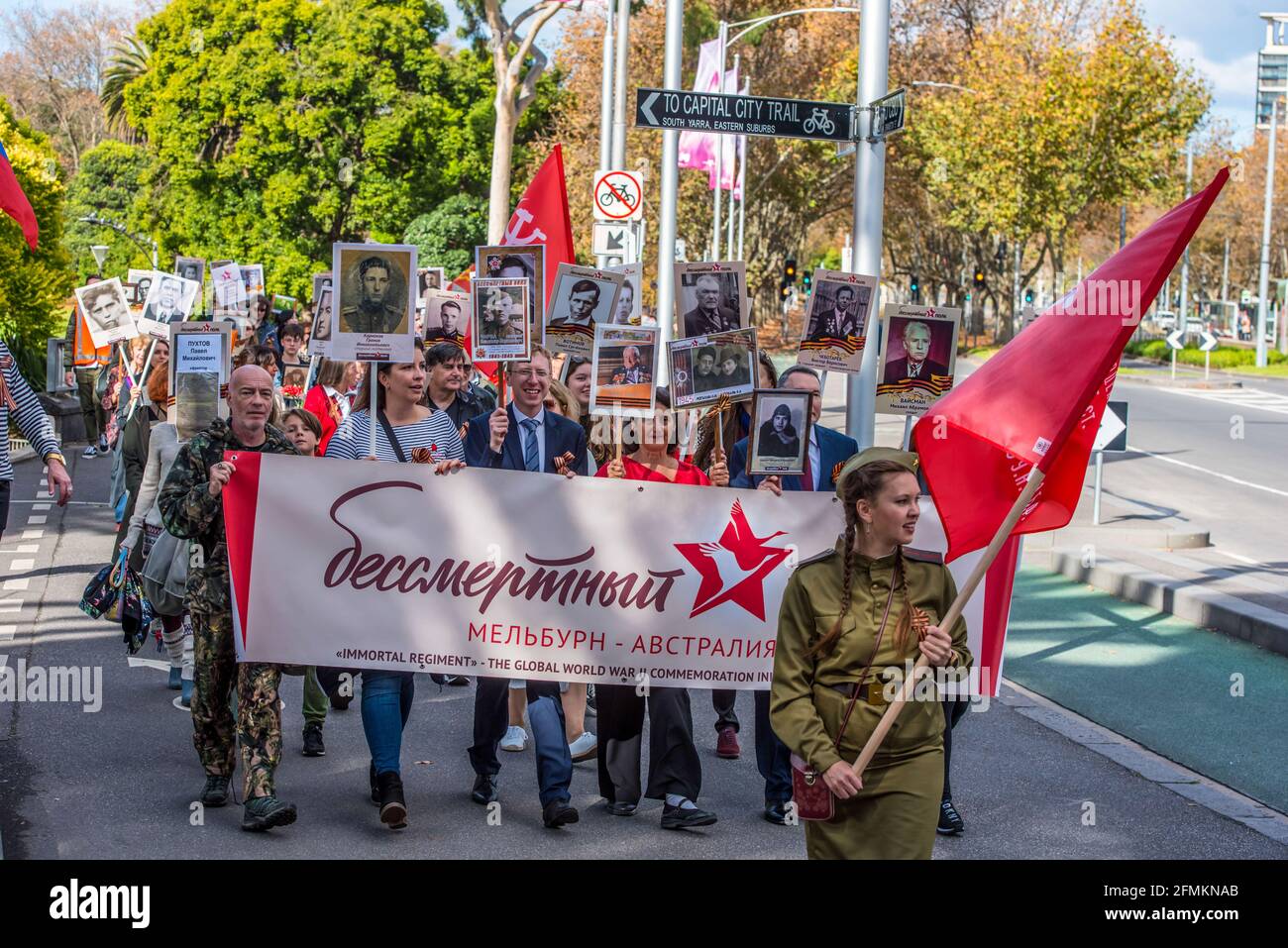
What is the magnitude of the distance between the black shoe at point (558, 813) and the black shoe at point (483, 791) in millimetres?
444

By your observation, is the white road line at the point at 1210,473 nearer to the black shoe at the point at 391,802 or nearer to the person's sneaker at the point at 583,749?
the person's sneaker at the point at 583,749

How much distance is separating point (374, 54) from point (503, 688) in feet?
162

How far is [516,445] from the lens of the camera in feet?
23.8

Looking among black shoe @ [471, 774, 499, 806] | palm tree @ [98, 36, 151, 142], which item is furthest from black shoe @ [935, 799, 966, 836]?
palm tree @ [98, 36, 151, 142]

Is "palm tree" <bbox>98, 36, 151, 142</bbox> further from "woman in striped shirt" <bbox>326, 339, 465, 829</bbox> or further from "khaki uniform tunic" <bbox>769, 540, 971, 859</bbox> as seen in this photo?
"khaki uniform tunic" <bbox>769, 540, 971, 859</bbox>

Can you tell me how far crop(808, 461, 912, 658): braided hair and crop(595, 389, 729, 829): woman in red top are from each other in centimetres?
233

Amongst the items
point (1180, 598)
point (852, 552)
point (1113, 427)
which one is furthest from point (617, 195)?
point (852, 552)

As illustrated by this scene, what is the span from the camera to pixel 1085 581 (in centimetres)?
1295

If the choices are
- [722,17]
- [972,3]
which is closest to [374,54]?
[722,17]

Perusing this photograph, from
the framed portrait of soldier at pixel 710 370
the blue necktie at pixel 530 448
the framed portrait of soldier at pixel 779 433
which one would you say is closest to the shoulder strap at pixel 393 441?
the blue necktie at pixel 530 448

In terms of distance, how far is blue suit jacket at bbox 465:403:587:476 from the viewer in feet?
23.6

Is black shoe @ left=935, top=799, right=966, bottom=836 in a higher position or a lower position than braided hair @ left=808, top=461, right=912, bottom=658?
lower

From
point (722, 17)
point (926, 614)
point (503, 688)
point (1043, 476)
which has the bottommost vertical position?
point (503, 688)
